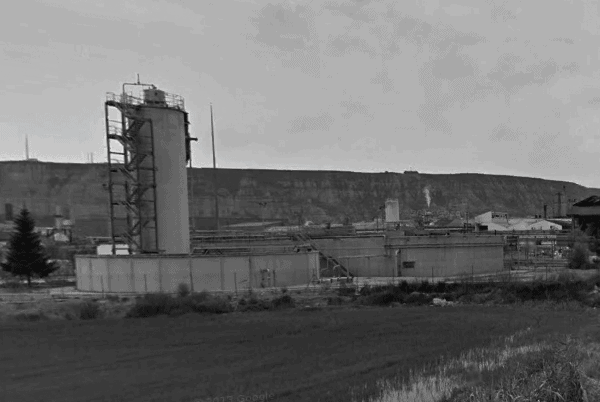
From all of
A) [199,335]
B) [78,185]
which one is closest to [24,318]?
[199,335]

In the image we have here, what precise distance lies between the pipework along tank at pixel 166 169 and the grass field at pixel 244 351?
13844 mm

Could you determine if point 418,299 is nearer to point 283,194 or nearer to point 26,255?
point 26,255

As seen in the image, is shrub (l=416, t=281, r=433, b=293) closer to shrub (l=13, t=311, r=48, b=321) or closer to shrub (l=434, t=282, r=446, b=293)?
shrub (l=434, t=282, r=446, b=293)

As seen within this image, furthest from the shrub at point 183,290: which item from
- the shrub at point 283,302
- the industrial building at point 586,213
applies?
the industrial building at point 586,213

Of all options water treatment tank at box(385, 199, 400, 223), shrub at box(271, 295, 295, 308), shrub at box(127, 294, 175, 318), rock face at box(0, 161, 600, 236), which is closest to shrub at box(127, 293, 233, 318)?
shrub at box(127, 294, 175, 318)

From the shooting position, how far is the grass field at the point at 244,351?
10.7m

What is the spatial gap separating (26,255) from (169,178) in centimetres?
1602

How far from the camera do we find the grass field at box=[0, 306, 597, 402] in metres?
10.7

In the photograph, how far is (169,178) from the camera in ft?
120

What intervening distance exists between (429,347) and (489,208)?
168 meters

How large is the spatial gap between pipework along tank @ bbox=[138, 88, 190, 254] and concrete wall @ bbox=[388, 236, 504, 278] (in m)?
18.8

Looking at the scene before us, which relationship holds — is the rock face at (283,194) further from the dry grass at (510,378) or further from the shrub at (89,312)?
the dry grass at (510,378)

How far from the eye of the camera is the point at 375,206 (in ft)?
537

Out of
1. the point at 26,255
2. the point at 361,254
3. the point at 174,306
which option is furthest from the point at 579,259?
the point at 26,255
